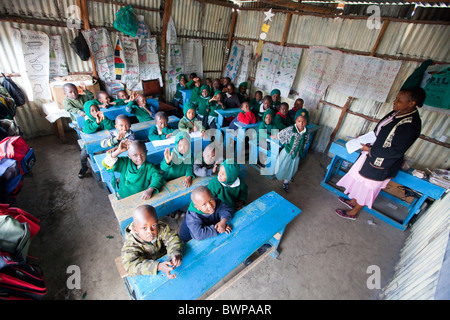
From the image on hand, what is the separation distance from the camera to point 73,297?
2.14m

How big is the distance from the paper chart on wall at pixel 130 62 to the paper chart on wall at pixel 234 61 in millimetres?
3273

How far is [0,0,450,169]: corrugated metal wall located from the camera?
3.92 m

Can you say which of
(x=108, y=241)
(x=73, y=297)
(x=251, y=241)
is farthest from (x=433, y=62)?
(x=73, y=297)

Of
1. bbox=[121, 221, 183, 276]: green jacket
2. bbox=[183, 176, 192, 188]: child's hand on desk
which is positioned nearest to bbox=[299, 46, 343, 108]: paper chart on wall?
bbox=[183, 176, 192, 188]: child's hand on desk

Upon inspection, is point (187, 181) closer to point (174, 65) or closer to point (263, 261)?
point (263, 261)

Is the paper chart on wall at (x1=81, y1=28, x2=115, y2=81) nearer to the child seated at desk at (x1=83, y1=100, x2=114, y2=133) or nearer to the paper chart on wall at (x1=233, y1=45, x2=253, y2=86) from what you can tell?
the child seated at desk at (x1=83, y1=100, x2=114, y2=133)

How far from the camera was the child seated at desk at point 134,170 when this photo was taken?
2.29m

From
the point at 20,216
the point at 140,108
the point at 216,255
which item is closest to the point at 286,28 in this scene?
the point at 140,108

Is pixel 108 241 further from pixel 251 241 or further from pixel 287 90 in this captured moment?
pixel 287 90

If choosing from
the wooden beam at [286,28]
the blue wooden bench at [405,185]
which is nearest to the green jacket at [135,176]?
the blue wooden bench at [405,185]

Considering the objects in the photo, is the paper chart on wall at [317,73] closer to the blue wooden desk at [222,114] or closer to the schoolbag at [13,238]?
the blue wooden desk at [222,114]

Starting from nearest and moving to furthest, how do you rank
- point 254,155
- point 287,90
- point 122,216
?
1. point 122,216
2. point 254,155
3. point 287,90

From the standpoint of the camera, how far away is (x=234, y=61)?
7488mm
